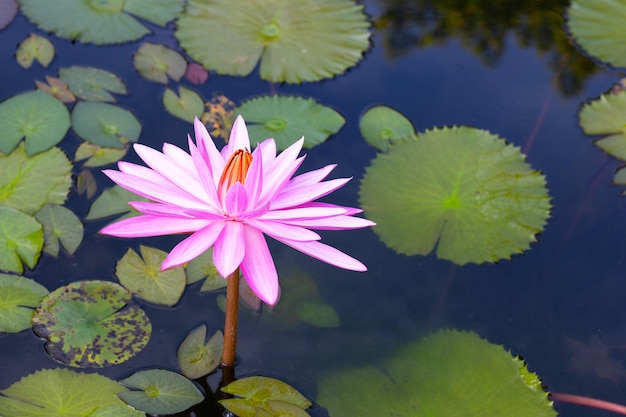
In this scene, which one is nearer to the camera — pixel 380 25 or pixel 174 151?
pixel 174 151

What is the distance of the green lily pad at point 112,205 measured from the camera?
113 inches

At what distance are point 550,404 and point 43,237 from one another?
2.02 m

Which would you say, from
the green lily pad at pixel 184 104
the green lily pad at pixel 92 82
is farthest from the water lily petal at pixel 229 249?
the green lily pad at pixel 92 82

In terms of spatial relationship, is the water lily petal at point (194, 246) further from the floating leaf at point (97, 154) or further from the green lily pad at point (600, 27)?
the green lily pad at point (600, 27)

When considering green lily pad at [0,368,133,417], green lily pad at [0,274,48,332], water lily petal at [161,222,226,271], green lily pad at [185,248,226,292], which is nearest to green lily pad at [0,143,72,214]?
green lily pad at [0,274,48,332]

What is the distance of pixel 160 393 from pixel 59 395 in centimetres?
33

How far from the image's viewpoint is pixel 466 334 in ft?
8.87

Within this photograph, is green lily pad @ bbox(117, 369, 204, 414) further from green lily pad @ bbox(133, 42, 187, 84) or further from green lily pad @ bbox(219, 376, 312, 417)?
green lily pad @ bbox(133, 42, 187, 84)

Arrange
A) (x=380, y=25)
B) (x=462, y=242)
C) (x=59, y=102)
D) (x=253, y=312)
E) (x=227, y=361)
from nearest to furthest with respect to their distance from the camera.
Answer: (x=227, y=361)
(x=253, y=312)
(x=462, y=242)
(x=59, y=102)
(x=380, y=25)

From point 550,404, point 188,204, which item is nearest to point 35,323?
point 188,204

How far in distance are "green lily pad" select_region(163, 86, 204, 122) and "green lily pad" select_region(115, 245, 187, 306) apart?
33.6 inches

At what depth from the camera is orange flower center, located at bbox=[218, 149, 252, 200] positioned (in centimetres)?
201

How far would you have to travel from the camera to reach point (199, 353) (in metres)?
2.49

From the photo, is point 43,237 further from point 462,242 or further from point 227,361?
point 462,242
